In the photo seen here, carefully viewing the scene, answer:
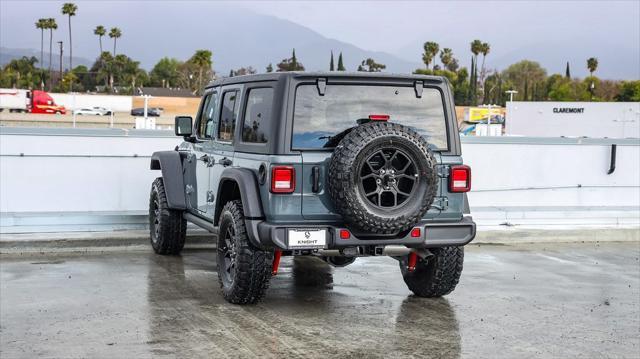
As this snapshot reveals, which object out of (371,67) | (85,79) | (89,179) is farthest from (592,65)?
(89,179)

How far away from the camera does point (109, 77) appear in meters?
150

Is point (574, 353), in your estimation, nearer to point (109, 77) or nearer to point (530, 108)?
point (530, 108)

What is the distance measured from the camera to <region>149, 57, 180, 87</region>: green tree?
530 ft

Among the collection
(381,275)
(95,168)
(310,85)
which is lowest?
(381,275)

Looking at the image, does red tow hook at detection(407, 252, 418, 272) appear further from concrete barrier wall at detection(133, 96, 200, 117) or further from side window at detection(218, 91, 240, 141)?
concrete barrier wall at detection(133, 96, 200, 117)

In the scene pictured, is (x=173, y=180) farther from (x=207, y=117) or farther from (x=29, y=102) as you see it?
(x=29, y=102)

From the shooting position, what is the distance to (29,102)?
265 feet

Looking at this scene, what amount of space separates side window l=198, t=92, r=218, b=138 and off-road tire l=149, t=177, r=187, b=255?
50.2 inches

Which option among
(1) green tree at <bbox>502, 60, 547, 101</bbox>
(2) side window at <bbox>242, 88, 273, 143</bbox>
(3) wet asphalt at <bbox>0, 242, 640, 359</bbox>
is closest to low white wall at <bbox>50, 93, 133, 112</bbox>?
(1) green tree at <bbox>502, 60, 547, 101</bbox>

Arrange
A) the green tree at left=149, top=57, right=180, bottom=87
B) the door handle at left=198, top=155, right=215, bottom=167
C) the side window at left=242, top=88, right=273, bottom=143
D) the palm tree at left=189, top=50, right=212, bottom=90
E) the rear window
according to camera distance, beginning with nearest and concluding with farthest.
→ the rear window
the side window at left=242, top=88, right=273, bottom=143
the door handle at left=198, top=155, right=215, bottom=167
the palm tree at left=189, top=50, right=212, bottom=90
the green tree at left=149, top=57, right=180, bottom=87

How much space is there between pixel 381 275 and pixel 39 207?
6.05 metres

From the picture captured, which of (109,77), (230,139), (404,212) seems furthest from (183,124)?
(109,77)

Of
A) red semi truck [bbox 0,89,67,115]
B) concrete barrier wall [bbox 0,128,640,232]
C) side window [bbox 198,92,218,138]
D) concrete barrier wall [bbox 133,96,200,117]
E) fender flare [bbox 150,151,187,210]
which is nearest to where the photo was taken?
side window [bbox 198,92,218,138]

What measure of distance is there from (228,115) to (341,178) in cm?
211
